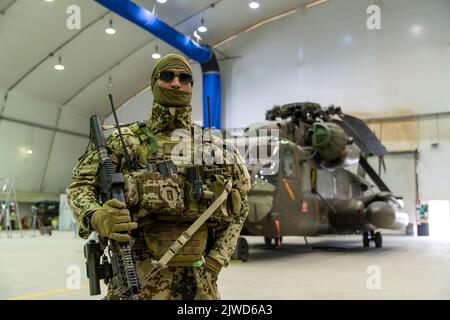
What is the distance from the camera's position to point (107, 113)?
3000 millimetres

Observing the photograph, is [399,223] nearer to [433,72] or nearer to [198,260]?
[433,72]

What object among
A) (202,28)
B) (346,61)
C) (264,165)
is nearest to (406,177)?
(346,61)

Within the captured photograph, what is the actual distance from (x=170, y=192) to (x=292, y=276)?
163 inches

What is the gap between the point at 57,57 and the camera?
13.0 m

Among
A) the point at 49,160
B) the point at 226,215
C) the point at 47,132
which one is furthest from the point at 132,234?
the point at 49,160

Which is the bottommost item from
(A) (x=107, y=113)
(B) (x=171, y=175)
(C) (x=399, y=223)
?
(C) (x=399, y=223)

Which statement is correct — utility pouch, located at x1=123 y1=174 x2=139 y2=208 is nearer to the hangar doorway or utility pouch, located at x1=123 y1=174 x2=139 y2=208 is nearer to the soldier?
the soldier

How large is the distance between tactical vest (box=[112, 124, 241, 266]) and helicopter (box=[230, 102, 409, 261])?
4.82 meters

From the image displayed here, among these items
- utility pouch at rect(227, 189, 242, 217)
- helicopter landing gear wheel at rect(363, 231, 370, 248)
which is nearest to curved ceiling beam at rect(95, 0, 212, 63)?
helicopter landing gear wheel at rect(363, 231, 370, 248)

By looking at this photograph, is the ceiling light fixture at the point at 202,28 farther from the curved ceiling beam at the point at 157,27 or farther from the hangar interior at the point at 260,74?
the curved ceiling beam at the point at 157,27

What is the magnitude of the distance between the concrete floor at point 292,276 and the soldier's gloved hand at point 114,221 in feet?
9.38

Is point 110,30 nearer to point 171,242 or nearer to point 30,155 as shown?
point 30,155

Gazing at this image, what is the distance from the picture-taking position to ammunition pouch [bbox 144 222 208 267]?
6.45 feet
